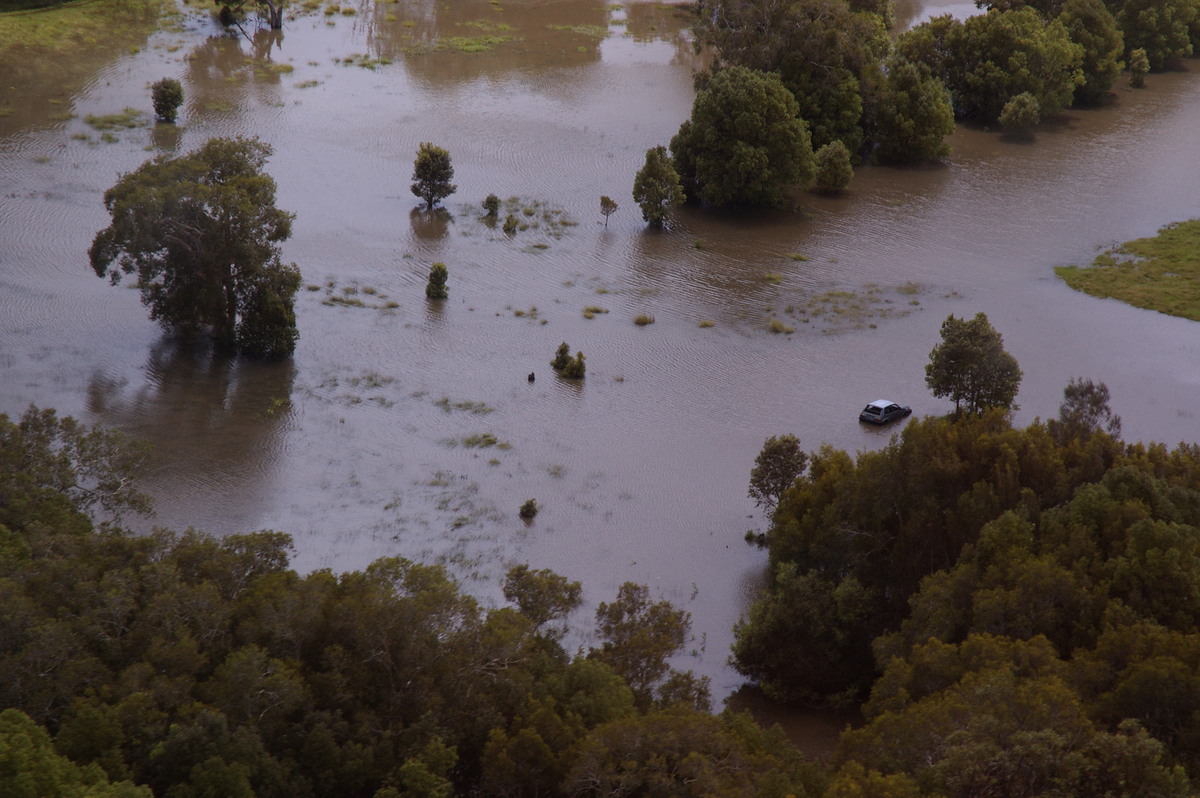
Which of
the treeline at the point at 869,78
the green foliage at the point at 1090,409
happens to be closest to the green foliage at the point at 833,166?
the treeline at the point at 869,78

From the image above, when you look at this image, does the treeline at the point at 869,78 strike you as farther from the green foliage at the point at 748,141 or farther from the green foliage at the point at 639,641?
the green foliage at the point at 639,641

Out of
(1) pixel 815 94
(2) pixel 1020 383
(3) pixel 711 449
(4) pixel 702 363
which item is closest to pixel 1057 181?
(1) pixel 815 94

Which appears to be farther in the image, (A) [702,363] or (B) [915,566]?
(A) [702,363]

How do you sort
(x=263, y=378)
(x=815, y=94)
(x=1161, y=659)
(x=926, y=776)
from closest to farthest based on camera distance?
(x=926, y=776)
(x=1161, y=659)
(x=263, y=378)
(x=815, y=94)

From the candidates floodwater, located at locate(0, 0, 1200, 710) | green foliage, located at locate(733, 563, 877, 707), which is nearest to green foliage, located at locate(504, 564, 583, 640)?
floodwater, located at locate(0, 0, 1200, 710)

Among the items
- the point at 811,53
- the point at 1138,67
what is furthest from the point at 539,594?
the point at 1138,67

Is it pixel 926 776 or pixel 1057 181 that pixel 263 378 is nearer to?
pixel 926 776

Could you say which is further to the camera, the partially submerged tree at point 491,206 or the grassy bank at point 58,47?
the grassy bank at point 58,47
